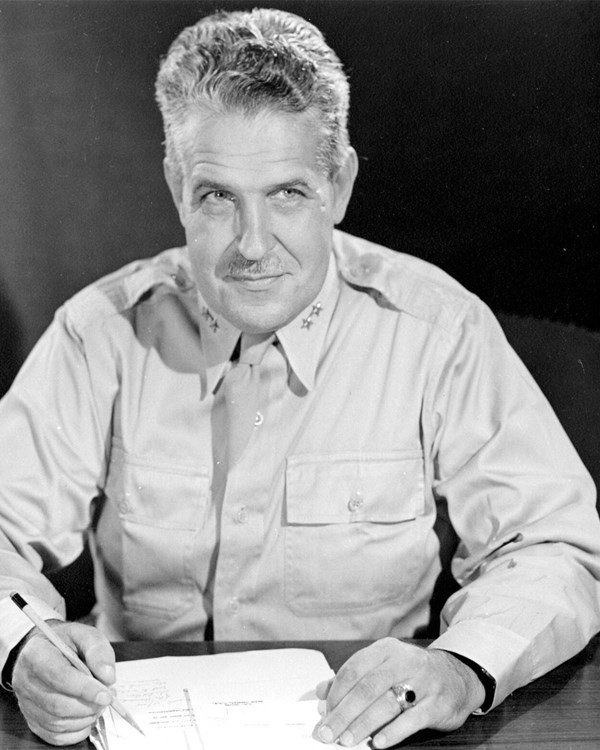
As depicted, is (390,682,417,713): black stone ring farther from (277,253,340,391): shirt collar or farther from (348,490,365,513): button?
(277,253,340,391): shirt collar

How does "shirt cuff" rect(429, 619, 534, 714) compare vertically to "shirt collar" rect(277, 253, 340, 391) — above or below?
below

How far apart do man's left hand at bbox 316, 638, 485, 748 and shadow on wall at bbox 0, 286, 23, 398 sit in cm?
93

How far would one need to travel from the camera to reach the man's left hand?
1.27 meters

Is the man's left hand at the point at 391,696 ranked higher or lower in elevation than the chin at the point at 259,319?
lower

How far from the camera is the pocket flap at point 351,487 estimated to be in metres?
1.78

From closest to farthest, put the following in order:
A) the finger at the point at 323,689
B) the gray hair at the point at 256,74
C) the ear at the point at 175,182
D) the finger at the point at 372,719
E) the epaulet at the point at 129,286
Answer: the finger at the point at 372,719
the finger at the point at 323,689
the gray hair at the point at 256,74
the ear at the point at 175,182
the epaulet at the point at 129,286

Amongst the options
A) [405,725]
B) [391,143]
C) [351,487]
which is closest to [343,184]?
[391,143]

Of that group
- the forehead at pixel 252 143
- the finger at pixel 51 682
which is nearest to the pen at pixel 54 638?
the finger at pixel 51 682

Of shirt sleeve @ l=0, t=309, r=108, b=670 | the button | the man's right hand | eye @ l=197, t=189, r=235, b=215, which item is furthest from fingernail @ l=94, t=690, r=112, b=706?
eye @ l=197, t=189, r=235, b=215

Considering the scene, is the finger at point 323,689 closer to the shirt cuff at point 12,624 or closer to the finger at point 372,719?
the finger at point 372,719

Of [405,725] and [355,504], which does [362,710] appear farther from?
[355,504]

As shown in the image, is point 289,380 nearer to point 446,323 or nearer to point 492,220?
point 446,323

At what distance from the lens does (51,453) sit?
71.5 inches

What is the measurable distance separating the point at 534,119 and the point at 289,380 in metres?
0.67
